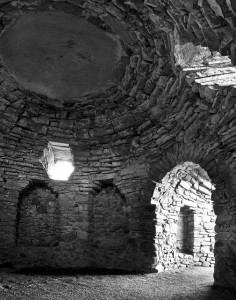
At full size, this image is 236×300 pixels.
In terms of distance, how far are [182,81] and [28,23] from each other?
3.11 m

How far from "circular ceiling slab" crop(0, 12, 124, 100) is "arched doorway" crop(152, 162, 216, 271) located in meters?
2.69

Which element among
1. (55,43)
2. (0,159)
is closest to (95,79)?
(55,43)

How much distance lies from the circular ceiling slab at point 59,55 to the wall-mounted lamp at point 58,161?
1.36 metres

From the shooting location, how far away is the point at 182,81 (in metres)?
5.76

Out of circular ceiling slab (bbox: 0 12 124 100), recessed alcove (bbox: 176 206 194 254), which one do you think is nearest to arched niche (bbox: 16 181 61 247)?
circular ceiling slab (bbox: 0 12 124 100)

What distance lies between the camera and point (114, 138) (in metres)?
7.58

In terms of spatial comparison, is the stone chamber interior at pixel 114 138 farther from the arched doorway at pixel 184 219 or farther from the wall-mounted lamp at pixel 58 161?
the wall-mounted lamp at pixel 58 161

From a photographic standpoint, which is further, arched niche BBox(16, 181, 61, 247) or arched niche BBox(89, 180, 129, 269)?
arched niche BBox(16, 181, 61, 247)

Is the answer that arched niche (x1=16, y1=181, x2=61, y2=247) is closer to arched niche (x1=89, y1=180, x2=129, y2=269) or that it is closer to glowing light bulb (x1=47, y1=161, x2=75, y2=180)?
glowing light bulb (x1=47, y1=161, x2=75, y2=180)

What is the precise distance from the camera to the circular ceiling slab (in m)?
6.03

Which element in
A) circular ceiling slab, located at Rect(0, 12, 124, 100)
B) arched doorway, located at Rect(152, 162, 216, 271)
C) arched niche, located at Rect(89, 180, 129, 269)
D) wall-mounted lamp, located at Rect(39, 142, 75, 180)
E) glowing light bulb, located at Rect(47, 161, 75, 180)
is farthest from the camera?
glowing light bulb, located at Rect(47, 161, 75, 180)

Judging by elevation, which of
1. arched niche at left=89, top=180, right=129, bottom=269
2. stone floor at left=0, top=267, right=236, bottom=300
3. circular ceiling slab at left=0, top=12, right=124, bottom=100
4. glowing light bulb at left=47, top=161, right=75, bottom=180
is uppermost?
circular ceiling slab at left=0, top=12, right=124, bottom=100

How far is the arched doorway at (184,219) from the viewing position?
261 inches

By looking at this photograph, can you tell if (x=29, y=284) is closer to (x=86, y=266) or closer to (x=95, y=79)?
(x=86, y=266)
